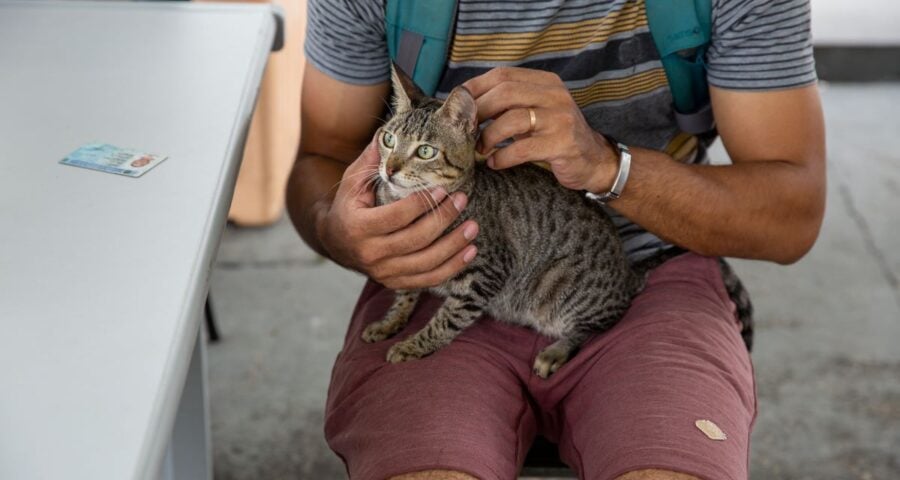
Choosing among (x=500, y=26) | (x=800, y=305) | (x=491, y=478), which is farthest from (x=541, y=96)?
(x=800, y=305)

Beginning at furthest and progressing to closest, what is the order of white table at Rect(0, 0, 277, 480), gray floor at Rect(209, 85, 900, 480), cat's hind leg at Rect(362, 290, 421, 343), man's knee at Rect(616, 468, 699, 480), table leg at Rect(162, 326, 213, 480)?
gray floor at Rect(209, 85, 900, 480)
table leg at Rect(162, 326, 213, 480)
cat's hind leg at Rect(362, 290, 421, 343)
man's knee at Rect(616, 468, 699, 480)
white table at Rect(0, 0, 277, 480)

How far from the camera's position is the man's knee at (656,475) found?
1249 millimetres

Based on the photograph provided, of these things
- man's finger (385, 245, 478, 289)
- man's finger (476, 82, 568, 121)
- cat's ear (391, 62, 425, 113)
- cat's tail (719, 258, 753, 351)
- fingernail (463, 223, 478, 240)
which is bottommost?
cat's tail (719, 258, 753, 351)

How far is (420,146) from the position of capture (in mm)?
1451

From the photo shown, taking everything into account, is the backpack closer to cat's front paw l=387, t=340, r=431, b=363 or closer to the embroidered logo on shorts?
cat's front paw l=387, t=340, r=431, b=363

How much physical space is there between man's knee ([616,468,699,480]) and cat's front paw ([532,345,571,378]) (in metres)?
0.26

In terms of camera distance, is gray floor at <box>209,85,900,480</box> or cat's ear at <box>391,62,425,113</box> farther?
gray floor at <box>209,85,900,480</box>

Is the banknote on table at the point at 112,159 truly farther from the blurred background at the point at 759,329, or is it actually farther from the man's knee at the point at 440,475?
the blurred background at the point at 759,329

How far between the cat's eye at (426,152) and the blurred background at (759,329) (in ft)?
3.83

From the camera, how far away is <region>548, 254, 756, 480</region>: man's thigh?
1292 millimetres

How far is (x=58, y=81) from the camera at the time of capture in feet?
5.10

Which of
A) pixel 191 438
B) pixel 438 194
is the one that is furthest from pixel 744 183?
pixel 191 438

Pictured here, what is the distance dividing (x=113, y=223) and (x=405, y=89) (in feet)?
1.53

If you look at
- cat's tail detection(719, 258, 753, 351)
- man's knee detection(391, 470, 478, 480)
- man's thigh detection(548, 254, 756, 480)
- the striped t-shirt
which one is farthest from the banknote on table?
cat's tail detection(719, 258, 753, 351)
